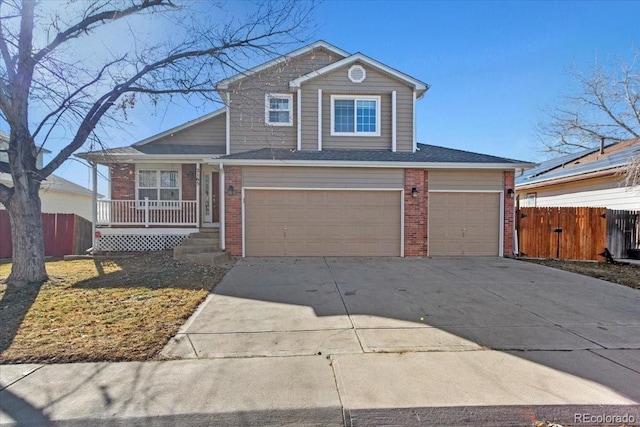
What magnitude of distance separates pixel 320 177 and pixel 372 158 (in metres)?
1.89

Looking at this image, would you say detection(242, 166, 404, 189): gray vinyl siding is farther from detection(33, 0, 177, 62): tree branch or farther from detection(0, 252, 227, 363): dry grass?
detection(33, 0, 177, 62): tree branch

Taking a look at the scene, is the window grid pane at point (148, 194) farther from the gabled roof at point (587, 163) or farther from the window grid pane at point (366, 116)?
the gabled roof at point (587, 163)

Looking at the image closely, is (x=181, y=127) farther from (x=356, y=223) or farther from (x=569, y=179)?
(x=569, y=179)

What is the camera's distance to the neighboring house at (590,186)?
12750 mm

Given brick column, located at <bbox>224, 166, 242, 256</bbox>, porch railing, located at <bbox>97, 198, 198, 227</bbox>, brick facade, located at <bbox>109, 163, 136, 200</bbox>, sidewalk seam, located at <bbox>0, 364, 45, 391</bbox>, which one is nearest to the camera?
sidewalk seam, located at <bbox>0, 364, 45, 391</bbox>

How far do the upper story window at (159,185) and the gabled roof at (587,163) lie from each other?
13.2 metres

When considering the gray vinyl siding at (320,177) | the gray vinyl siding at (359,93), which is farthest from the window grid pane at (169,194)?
the gray vinyl siding at (359,93)

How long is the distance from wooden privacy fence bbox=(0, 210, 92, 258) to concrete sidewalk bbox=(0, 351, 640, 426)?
12250 millimetres

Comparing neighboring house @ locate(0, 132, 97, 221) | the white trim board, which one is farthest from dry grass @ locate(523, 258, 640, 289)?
neighboring house @ locate(0, 132, 97, 221)

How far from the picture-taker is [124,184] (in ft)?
41.5

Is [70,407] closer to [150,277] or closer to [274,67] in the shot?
[150,277]

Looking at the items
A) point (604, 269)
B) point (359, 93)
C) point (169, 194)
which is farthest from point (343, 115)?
point (604, 269)

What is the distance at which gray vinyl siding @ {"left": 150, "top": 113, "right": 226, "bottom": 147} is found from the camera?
44.0 ft

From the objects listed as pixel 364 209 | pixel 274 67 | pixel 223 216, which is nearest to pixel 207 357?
pixel 223 216
